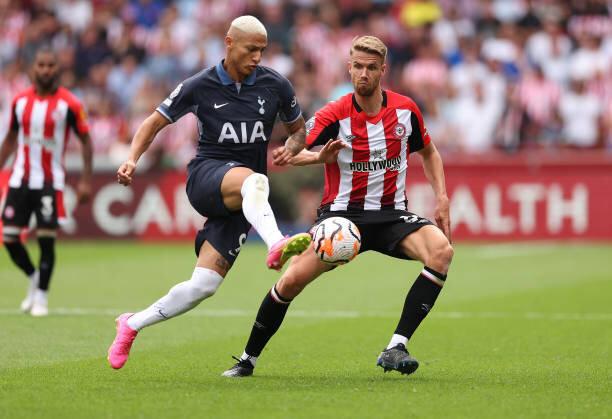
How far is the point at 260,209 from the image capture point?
7.35m

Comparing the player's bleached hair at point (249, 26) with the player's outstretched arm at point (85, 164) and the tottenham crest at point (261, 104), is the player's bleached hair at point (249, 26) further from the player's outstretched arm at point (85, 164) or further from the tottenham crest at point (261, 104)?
the player's outstretched arm at point (85, 164)

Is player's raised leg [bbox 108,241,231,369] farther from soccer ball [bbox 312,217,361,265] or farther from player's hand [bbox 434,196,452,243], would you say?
player's hand [bbox 434,196,452,243]

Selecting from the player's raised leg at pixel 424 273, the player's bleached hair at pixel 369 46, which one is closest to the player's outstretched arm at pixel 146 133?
the player's bleached hair at pixel 369 46

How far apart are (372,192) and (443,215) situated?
0.49m

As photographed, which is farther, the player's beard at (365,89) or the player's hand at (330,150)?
the player's beard at (365,89)

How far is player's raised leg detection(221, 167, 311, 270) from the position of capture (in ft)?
22.8

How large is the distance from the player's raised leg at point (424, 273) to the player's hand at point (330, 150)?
2.42 ft

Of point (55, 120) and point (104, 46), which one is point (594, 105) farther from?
point (55, 120)

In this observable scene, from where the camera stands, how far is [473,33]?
23922mm

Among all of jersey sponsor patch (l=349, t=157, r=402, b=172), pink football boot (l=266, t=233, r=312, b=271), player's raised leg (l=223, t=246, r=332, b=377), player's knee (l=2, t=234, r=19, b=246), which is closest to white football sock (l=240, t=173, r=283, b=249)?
pink football boot (l=266, t=233, r=312, b=271)

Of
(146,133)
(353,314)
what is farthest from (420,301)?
(353,314)

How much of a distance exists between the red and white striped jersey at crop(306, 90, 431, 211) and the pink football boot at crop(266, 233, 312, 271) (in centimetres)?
Result: 131

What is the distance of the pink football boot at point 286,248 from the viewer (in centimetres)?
689

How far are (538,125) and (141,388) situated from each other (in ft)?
50.2
